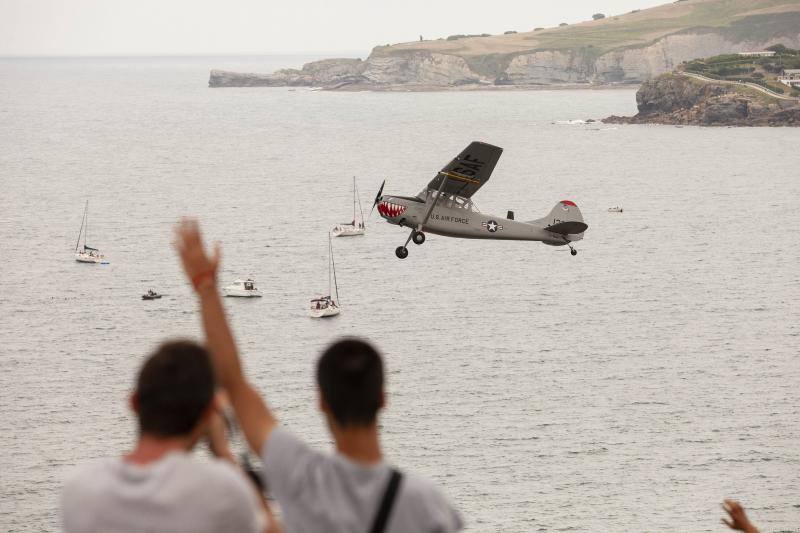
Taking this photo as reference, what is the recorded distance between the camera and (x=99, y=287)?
14350cm

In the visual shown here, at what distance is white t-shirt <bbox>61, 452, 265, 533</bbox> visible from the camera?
498 cm

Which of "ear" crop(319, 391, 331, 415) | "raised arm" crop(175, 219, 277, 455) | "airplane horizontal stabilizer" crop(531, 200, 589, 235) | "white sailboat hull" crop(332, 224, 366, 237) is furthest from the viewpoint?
"white sailboat hull" crop(332, 224, 366, 237)

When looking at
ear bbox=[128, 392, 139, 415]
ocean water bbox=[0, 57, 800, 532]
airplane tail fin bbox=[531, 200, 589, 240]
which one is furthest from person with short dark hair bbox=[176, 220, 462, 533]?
ocean water bbox=[0, 57, 800, 532]

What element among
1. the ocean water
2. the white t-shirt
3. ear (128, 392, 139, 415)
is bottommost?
the ocean water

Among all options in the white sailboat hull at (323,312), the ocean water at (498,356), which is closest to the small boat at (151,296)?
the ocean water at (498,356)

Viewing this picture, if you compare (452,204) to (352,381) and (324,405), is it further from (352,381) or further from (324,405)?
(352,381)

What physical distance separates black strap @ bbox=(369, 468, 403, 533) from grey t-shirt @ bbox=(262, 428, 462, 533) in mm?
24

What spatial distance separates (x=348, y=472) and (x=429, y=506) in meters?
0.46

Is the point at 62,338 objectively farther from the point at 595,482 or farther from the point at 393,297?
the point at 595,482

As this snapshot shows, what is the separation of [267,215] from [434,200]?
148136mm

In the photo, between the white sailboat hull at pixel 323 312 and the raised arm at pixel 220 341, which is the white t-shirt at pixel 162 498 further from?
the white sailboat hull at pixel 323 312

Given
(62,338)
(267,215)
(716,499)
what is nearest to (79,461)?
(62,338)

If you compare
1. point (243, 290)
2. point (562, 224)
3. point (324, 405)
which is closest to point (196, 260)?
point (324, 405)

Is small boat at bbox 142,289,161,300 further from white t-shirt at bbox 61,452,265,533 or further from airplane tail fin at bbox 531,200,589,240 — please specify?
white t-shirt at bbox 61,452,265,533
